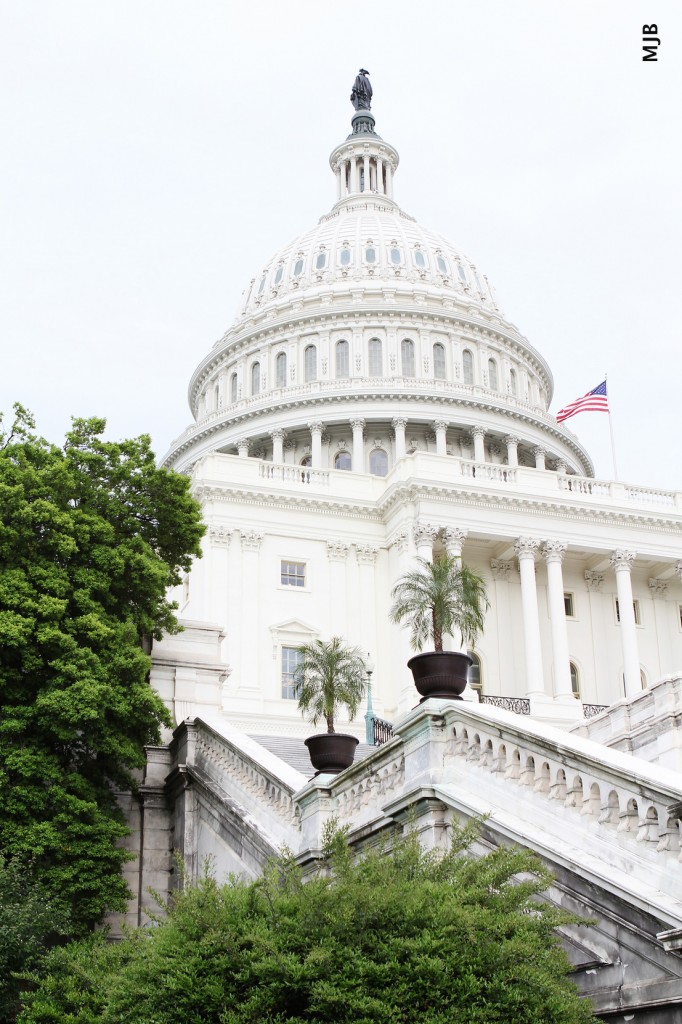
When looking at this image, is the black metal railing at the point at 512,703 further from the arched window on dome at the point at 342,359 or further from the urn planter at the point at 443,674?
the arched window on dome at the point at 342,359

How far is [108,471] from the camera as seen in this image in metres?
25.8

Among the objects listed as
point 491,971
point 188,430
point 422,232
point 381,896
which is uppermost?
point 422,232

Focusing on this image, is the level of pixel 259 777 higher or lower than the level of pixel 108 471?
lower

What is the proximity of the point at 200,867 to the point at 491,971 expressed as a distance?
42.2 ft

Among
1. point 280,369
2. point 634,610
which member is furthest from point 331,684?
point 280,369

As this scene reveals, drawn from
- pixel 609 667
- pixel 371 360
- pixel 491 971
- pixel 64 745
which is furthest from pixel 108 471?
pixel 371 360

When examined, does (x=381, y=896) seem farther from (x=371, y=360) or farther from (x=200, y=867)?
(x=371, y=360)

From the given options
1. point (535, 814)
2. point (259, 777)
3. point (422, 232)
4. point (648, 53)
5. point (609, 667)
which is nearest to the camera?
point (535, 814)

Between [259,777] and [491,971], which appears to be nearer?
[491,971]

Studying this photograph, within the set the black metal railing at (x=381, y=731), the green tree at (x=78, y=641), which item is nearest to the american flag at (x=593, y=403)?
the black metal railing at (x=381, y=731)

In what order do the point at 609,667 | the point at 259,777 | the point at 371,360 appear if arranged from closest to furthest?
1. the point at 259,777
2. the point at 609,667
3. the point at 371,360

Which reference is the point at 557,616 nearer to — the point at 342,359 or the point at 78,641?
the point at 78,641

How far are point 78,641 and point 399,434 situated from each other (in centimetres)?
5624

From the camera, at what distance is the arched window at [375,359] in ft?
275
